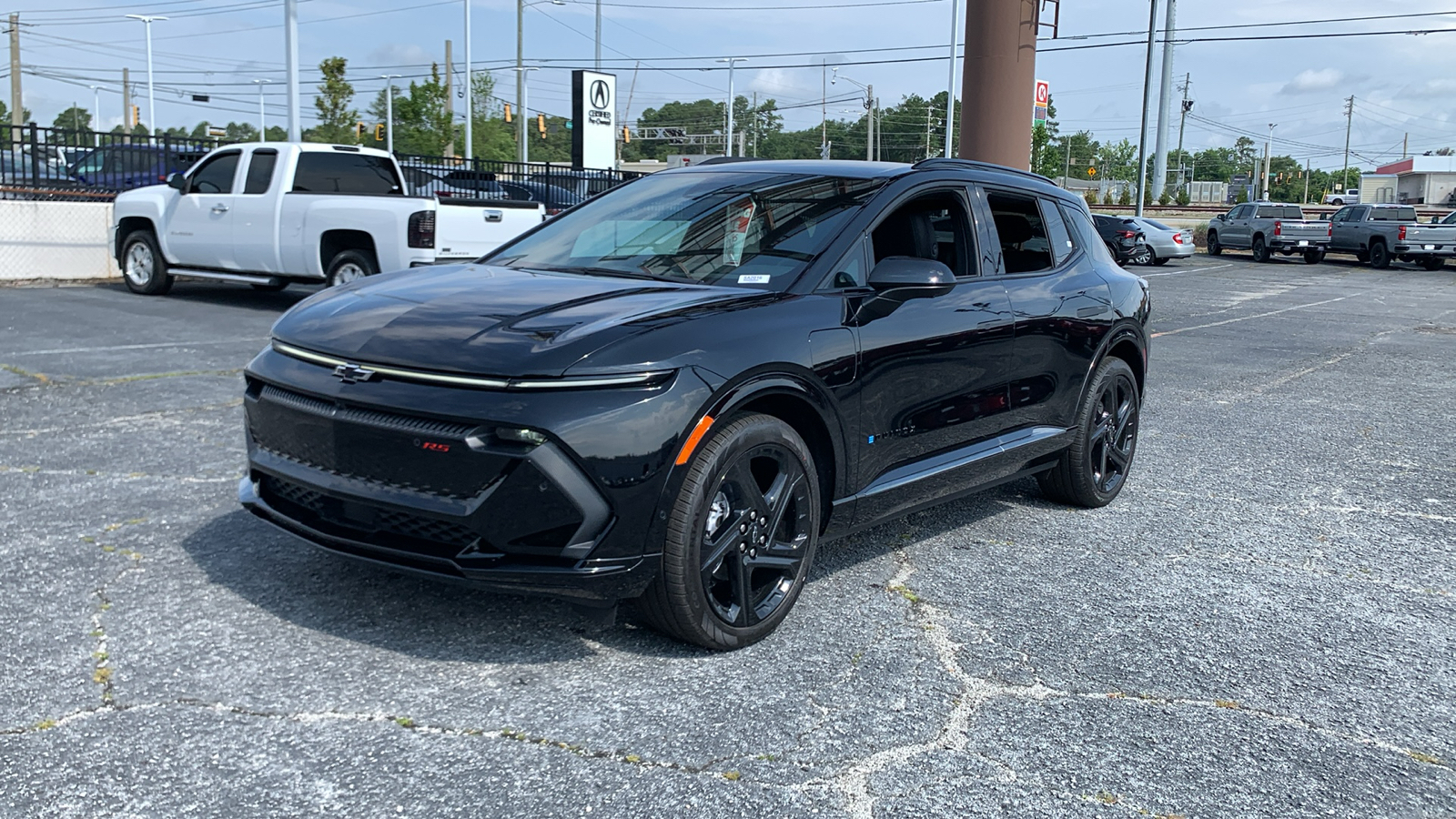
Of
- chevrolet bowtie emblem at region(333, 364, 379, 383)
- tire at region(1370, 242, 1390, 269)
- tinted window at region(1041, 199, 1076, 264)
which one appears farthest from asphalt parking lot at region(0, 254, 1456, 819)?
tire at region(1370, 242, 1390, 269)

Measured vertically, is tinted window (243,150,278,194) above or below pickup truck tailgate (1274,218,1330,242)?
above

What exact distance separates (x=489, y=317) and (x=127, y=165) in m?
17.0

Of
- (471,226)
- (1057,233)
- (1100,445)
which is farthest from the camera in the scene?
(471,226)

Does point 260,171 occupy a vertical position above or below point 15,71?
below

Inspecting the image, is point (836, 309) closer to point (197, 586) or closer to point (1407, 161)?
point (197, 586)

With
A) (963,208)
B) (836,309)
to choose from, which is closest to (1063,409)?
(963,208)

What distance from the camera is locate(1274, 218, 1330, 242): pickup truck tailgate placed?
36688 millimetres

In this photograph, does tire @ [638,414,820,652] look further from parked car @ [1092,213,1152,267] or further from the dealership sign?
parked car @ [1092,213,1152,267]

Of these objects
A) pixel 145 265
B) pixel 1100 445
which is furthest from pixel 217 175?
pixel 1100 445

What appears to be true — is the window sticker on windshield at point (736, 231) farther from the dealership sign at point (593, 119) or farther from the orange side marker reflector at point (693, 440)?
the dealership sign at point (593, 119)

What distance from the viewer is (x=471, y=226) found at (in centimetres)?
1350

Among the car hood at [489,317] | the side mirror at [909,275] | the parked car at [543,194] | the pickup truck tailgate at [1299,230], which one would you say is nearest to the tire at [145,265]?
the parked car at [543,194]

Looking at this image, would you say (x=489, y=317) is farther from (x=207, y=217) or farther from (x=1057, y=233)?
(x=207, y=217)

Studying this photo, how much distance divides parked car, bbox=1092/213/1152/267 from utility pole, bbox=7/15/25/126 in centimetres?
4865
